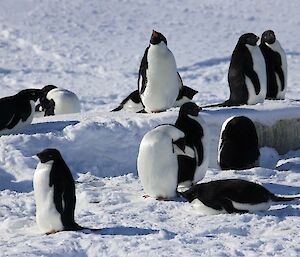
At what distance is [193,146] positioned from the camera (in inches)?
281

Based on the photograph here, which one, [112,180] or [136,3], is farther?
[136,3]

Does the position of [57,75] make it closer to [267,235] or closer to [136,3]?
[136,3]

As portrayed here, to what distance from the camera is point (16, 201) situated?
7164mm

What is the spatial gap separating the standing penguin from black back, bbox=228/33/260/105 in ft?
7.74

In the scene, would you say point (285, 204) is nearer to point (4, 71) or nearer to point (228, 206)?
point (228, 206)

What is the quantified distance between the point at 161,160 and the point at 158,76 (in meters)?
2.13

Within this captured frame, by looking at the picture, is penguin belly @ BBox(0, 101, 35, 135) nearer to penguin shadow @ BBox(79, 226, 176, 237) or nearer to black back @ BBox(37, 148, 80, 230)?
black back @ BBox(37, 148, 80, 230)

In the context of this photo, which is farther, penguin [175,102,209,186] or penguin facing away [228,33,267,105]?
penguin facing away [228,33,267,105]

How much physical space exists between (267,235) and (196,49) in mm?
15523

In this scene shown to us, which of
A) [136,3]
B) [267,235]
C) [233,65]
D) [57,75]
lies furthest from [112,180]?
[136,3]

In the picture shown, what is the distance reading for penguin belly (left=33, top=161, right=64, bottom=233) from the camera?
5.89 meters

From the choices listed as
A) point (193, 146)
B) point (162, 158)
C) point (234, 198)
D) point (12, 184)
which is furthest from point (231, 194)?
point (12, 184)

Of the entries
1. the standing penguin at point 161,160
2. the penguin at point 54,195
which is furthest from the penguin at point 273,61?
the penguin at point 54,195

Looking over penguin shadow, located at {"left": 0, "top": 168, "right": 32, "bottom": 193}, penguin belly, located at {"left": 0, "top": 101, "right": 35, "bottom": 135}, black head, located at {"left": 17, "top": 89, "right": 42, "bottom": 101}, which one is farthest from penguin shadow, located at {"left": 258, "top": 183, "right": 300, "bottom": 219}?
black head, located at {"left": 17, "top": 89, "right": 42, "bottom": 101}
